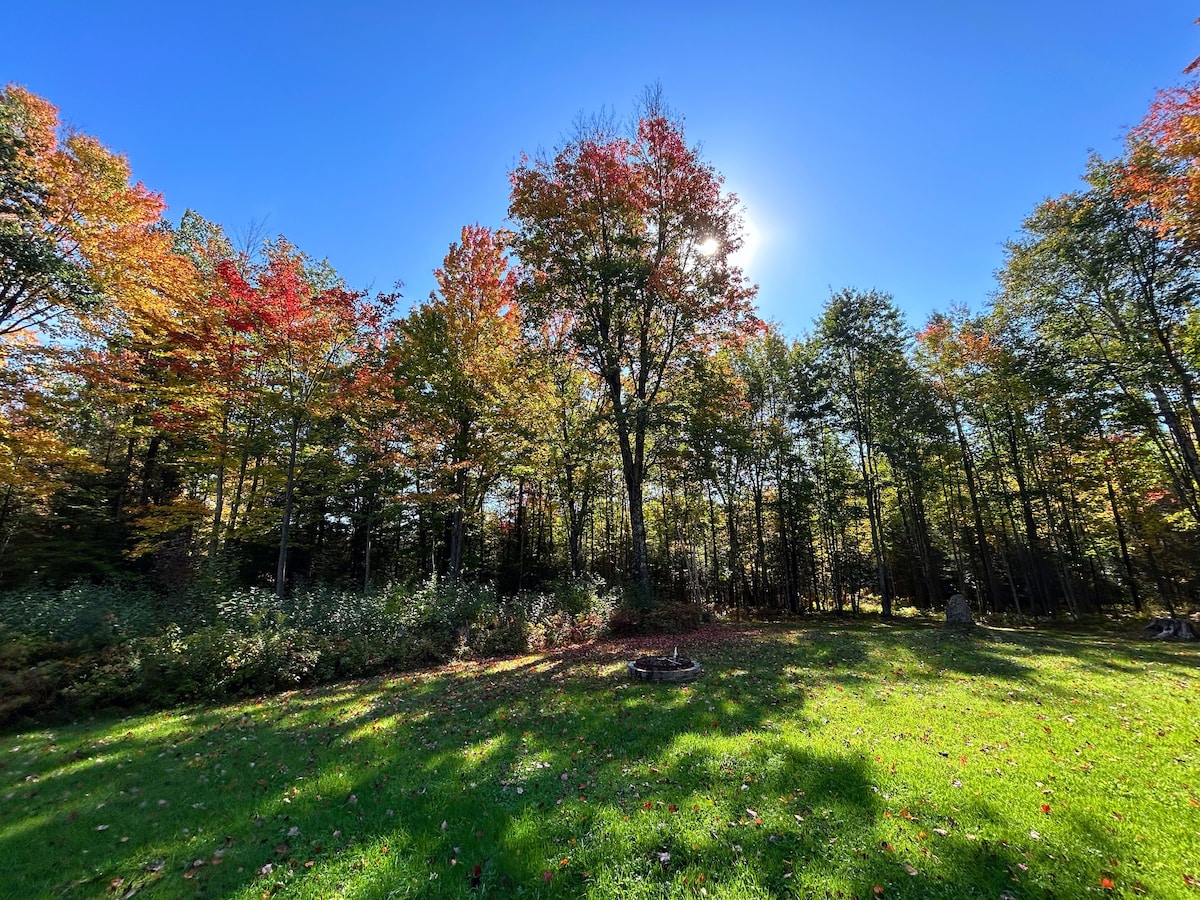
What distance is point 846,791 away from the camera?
4367mm

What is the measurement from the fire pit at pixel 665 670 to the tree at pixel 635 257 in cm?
771

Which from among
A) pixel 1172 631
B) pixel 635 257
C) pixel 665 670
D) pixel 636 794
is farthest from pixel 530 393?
pixel 1172 631

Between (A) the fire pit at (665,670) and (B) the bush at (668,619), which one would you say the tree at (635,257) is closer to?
(B) the bush at (668,619)

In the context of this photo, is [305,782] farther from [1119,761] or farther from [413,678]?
[1119,761]

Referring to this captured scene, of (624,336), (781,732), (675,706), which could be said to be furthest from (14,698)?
(624,336)

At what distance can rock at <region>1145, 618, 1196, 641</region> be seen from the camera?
1506cm

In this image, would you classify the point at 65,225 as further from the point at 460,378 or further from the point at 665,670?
the point at 665,670

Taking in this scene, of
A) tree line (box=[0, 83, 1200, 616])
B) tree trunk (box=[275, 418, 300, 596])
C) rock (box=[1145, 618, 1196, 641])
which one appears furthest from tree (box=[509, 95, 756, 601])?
rock (box=[1145, 618, 1196, 641])

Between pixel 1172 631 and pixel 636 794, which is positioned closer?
pixel 636 794

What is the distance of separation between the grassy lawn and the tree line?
325 inches

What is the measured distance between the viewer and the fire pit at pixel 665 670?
8539mm

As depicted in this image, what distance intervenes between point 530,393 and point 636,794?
46.9 ft

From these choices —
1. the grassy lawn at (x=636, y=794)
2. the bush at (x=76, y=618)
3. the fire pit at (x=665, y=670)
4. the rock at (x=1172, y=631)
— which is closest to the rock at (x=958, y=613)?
the rock at (x=1172, y=631)

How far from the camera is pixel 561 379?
20500 millimetres
